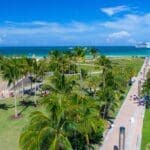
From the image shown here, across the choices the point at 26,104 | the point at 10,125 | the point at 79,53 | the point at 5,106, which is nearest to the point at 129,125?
the point at 10,125

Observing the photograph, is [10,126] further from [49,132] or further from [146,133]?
[49,132]

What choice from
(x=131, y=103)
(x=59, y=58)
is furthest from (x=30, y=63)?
(x=131, y=103)

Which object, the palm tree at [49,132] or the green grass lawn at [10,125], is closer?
the palm tree at [49,132]

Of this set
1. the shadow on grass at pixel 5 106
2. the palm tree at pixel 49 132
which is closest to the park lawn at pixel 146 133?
the palm tree at pixel 49 132

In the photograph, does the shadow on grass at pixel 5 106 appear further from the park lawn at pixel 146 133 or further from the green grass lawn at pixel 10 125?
the park lawn at pixel 146 133

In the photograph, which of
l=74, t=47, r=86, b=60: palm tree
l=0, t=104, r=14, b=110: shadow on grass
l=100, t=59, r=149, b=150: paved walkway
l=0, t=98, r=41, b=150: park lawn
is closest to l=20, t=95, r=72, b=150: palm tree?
l=100, t=59, r=149, b=150: paved walkway

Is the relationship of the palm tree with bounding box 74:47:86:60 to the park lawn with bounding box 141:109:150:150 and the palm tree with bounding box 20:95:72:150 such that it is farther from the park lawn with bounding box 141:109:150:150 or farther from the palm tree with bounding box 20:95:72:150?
the palm tree with bounding box 20:95:72:150

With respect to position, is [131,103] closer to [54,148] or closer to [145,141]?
[145,141]
